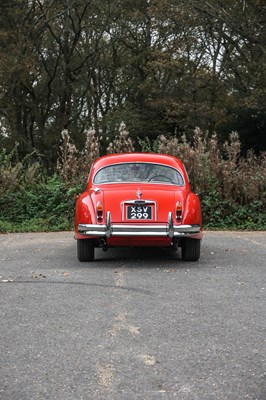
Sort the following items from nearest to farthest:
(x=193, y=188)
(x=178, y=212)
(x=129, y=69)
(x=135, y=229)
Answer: (x=135, y=229) → (x=178, y=212) → (x=193, y=188) → (x=129, y=69)

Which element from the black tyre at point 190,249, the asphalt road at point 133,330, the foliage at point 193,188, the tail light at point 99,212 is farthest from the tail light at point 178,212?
the foliage at point 193,188

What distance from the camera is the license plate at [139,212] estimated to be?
7.33 m

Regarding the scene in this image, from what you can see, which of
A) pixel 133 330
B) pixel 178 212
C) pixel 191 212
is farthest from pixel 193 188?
pixel 133 330

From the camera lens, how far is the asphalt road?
3238mm

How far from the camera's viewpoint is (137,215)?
733 centimetres

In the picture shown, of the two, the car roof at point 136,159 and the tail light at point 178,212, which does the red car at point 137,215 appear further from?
the car roof at point 136,159

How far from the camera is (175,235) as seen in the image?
732cm

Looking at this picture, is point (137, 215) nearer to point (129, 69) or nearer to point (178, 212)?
point (178, 212)

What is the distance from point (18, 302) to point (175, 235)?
265 cm

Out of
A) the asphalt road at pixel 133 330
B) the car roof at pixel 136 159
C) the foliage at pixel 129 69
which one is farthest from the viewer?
the foliage at pixel 129 69

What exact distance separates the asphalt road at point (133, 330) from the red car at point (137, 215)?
1.18ft

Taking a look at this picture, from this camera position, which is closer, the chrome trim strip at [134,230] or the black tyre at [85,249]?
the chrome trim strip at [134,230]

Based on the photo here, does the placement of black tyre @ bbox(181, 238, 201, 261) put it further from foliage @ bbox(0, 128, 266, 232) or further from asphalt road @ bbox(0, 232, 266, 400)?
foliage @ bbox(0, 128, 266, 232)

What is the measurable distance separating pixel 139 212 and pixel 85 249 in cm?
102
